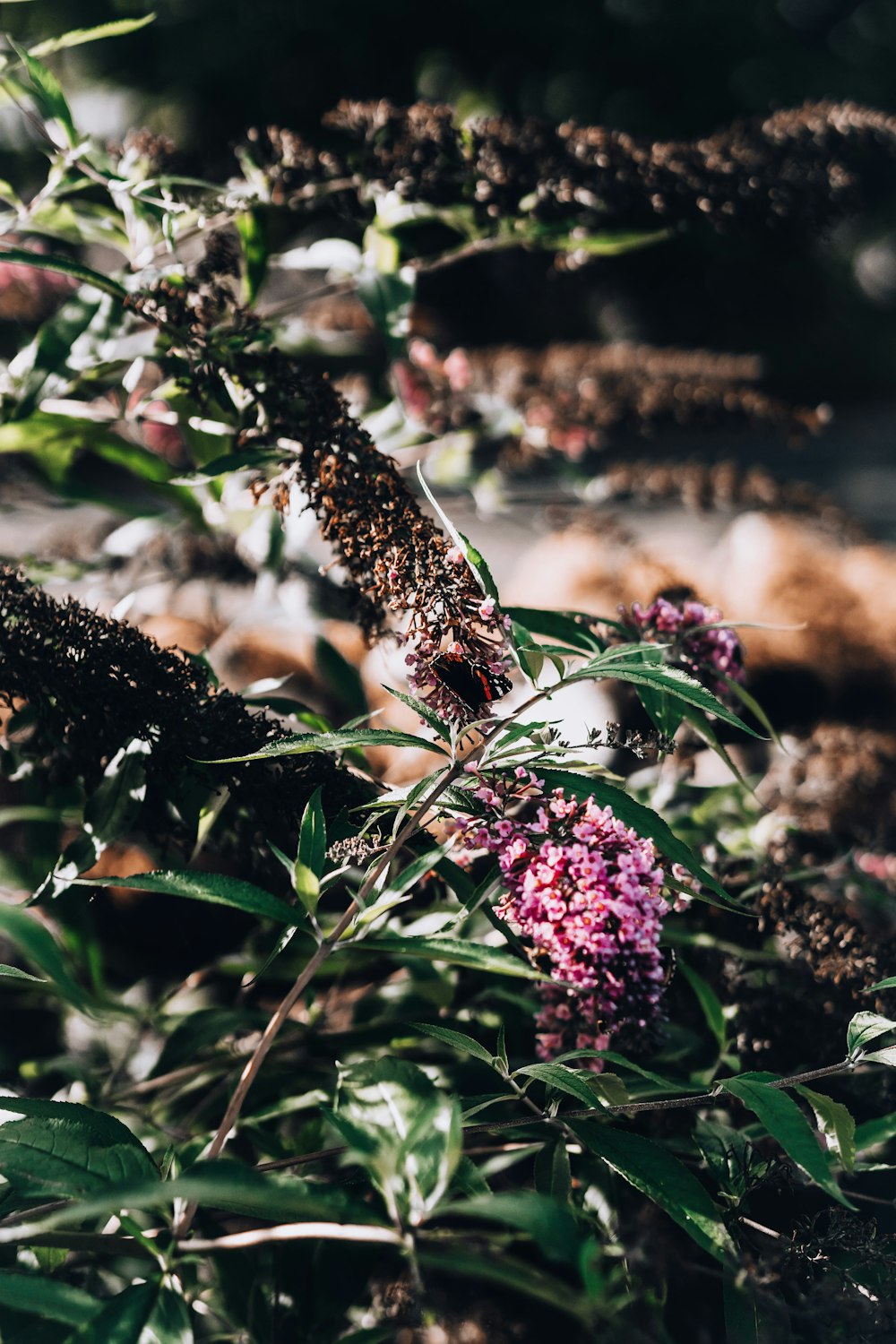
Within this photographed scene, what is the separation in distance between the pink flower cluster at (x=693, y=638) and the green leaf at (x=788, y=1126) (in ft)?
0.86

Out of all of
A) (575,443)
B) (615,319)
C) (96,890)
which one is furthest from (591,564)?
(615,319)

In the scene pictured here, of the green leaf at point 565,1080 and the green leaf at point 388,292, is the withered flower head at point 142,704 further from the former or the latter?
the green leaf at point 388,292

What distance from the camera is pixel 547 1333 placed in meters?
0.62

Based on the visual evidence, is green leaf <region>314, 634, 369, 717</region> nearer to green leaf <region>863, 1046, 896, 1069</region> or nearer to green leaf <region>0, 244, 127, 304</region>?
green leaf <region>0, 244, 127, 304</region>

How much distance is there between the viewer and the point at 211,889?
1.73 feet

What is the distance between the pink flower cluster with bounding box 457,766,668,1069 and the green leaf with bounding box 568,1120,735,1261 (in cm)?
6

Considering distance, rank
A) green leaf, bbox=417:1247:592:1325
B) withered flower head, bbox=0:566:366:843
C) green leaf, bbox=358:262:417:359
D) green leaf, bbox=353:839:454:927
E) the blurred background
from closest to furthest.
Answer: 1. green leaf, bbox=417:1247:592:1325
2. green leaf, bbox=353:839:454:927
3. withered flower head, bbox=0:566:366:843
4. green leaf, bbox=358:262:417:359
5. the blurred background

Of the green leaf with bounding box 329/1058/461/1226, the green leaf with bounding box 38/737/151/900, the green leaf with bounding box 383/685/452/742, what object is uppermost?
the green leaf with bounding box 383/685/452/742

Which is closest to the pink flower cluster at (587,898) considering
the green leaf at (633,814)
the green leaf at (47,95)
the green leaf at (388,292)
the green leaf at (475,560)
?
the green leaf at (633,814)

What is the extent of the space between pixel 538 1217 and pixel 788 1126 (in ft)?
0.51

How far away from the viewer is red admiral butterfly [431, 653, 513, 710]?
0.55m

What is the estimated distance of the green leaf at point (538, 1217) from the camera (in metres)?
0.41

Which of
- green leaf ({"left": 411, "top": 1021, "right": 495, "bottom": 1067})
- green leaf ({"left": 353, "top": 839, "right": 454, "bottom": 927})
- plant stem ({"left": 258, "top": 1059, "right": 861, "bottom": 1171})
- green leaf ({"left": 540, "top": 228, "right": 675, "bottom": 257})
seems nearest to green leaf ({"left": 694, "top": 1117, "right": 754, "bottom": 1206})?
plant stem ({"left": 258, "top": 1059, "right": 861, "bottom": 1171})

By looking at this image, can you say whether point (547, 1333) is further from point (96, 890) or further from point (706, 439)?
point (706, 439)
